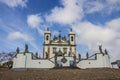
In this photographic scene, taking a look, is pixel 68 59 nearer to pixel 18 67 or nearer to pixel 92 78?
pixel 18 67

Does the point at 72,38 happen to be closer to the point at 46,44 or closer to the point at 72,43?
the point at 72,43

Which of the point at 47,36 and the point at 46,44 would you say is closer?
the point at 46,44

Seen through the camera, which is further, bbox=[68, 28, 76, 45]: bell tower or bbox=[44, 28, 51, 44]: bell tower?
bbox=[68, 28, 76, 45]: bell tower

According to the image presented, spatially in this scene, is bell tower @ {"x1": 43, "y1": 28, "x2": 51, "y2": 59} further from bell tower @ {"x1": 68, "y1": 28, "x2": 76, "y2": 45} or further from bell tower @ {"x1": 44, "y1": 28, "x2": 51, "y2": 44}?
bell tower @ {"x1": 68, "y1": 28, "x2": 76, "y2": 45}

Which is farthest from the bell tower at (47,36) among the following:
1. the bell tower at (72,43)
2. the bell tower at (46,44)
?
the bell tower at (72,43)

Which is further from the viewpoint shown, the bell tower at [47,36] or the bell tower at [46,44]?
the bell tower at [47,36]

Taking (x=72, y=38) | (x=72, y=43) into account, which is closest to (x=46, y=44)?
(x=72, y=43)

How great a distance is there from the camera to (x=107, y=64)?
41.2 meters

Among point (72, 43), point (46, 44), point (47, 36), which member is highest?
point (47, 36)

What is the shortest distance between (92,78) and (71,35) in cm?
3797

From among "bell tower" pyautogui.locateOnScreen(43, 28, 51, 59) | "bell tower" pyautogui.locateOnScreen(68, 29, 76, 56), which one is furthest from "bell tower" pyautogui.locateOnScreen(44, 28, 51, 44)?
"bell tower" pyautogui.locateOnScreen(68, 29, 76, 56)

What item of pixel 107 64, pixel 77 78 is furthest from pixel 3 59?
pixel 77 78

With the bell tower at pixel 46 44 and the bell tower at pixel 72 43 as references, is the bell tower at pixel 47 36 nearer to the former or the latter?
the bell tower at pixel 46 44

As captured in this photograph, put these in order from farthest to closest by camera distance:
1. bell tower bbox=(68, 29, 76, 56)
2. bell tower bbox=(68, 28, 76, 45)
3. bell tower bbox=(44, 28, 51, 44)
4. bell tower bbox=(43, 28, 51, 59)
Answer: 1. bell tower bbox=(68, 28, 76, 45)
2. bell tower bbox=(44, 28, 51, 44)
3. bell tower bbox=(68, 29, 76, 56)
4. bell tower bbox=(43, 28, 51, 59)
